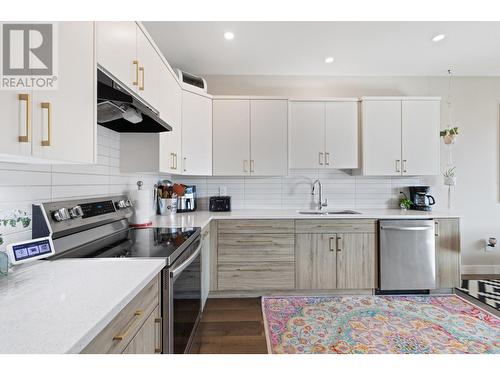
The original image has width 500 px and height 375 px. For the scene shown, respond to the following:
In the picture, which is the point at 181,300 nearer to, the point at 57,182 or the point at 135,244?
the point at 135,244

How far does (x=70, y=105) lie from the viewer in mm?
1011

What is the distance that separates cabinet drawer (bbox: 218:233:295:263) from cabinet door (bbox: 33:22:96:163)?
177 cm

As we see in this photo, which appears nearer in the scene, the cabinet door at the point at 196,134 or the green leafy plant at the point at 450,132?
the cabinet door at the point at 196,134

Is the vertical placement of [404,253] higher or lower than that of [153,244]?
lower

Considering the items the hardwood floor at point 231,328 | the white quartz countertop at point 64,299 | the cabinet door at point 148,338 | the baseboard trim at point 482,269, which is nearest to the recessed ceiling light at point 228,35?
the white quartz countertop at point 64,299

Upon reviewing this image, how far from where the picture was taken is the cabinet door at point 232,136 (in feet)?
9.85

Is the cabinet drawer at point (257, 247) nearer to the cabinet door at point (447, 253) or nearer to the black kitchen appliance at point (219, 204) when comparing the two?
the black kitchen appliance at point (219, 204)

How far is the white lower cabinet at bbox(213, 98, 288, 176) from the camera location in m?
2.99

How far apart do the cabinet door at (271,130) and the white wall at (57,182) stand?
58.7 inches

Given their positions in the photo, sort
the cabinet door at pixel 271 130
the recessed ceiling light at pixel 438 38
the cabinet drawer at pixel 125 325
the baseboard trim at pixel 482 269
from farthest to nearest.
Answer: the baseboard trim at pixel 482 269 → the cabinet door at pixel 271 130 → the recessed ceiling light at pixel 438 38 → the cabinet drawer at pixel 125 325

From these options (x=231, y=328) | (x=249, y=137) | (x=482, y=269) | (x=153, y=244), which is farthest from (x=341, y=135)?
(x=482, y=269)

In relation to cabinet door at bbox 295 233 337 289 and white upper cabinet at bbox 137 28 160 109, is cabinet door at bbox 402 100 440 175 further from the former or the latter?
white upper cabinet at bbox 137 28 160 109

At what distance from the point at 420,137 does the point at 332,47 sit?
1480 mm

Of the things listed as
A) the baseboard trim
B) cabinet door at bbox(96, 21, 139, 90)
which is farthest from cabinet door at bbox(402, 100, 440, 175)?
cabinet door at bbox(96, 21, 139, 90)
